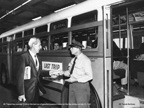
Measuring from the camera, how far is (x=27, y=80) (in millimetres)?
2621

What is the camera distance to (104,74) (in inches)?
101

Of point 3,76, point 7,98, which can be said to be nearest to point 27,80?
point 7,98

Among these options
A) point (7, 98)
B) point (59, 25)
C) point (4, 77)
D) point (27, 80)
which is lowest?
point (7, 98)

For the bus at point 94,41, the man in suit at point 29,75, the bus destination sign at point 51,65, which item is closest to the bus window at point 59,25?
the bus at point 94,41

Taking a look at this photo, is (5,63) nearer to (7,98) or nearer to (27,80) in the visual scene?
(7,98)

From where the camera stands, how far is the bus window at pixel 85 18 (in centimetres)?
287

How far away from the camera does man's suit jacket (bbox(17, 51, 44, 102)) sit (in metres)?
2.50

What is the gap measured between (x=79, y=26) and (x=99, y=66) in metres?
0.99

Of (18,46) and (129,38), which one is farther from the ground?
(129,38)

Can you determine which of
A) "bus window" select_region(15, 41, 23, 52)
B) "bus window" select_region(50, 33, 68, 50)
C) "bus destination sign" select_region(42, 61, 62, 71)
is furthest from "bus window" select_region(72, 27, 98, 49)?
"bus window" select_region(15, 41, 23, 52)

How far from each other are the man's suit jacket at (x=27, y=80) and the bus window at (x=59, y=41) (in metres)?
1.15

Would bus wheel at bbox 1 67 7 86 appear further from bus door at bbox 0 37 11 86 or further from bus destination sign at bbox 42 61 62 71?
bus destination sign at bbox 42 61 62 71

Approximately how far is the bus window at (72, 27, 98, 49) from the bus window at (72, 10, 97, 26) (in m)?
0.22

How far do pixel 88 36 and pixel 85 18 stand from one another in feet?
1.32
